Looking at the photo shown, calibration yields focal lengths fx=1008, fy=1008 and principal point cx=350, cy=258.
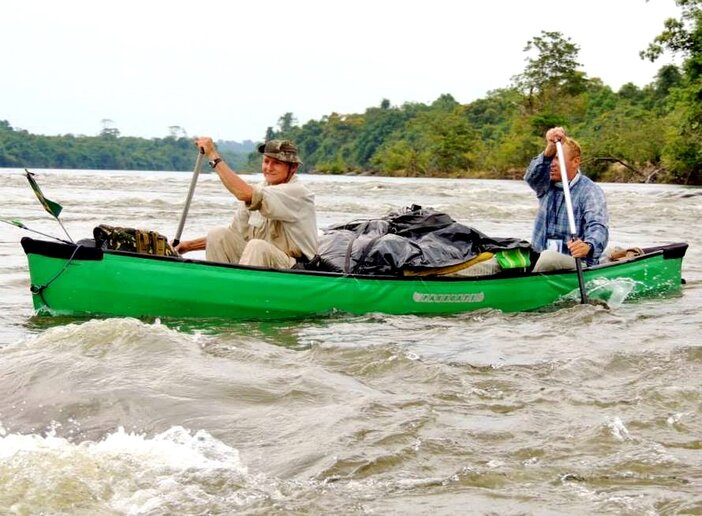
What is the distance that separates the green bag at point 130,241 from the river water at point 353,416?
618 millimetres

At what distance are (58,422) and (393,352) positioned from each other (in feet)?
7.48

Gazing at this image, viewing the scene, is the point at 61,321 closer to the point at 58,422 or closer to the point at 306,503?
the point at 58,422

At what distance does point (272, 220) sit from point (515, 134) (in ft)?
233

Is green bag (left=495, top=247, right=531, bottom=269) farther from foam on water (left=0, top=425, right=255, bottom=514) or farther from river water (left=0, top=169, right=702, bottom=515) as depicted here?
foam on water (left=0, top=425, right=255, bottom=514)

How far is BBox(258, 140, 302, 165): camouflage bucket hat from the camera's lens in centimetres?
729

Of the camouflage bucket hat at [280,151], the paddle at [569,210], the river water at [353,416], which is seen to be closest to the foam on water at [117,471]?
the river water at [353,416]

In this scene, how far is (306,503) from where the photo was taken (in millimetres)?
3422

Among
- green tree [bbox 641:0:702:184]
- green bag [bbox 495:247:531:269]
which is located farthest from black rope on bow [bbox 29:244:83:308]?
green tree [bbox 641:0:702:184]

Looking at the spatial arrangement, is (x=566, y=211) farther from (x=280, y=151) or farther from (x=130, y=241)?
(x=130, y=241)

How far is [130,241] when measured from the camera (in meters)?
7.22

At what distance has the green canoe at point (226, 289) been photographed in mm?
6879

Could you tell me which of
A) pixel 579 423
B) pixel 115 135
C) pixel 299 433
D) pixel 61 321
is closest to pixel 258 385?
pixel 299 433

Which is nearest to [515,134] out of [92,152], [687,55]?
[687,55]

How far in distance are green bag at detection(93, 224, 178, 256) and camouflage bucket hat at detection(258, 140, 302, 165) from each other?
100 cm
